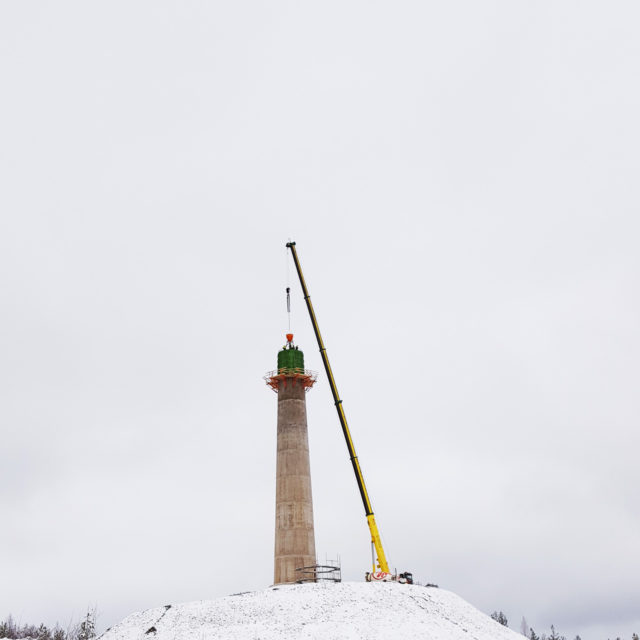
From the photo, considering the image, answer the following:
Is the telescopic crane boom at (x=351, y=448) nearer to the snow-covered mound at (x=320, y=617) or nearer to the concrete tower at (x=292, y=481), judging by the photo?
the concrete tower at (x=292, y=481)

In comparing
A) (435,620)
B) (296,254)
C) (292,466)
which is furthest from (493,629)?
(296,254)

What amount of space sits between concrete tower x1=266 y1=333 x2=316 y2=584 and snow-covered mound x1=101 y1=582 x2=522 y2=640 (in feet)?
29.3

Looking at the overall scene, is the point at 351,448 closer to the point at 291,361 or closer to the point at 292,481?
the point at 292,481

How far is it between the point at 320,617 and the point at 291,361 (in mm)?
25731

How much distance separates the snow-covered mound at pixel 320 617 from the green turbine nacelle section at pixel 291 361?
20330 millimetres

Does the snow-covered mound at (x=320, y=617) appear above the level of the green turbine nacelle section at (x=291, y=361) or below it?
below

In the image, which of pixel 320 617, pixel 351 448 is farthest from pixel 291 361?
pixel 320 617

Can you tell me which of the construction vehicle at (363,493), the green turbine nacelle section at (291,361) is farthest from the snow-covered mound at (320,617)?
the green turbine nacelle section at (291,361)

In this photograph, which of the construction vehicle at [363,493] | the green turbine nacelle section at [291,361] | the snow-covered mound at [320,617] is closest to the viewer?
the snow-covered mound at [320,617]

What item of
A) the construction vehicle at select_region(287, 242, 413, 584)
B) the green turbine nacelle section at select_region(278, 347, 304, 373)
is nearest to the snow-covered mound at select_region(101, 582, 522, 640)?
the construction vehicle at select_region(287, 242, 413, 584)

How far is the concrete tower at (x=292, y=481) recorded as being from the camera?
5384cm

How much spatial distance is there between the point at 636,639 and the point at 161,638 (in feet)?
275

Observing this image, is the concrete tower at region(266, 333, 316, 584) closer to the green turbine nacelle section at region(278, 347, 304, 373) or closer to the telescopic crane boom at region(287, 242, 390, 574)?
the green turbine nacelle section at region(278, 347, 304, 373)

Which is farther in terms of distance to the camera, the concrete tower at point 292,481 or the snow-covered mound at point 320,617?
the concrete tower at point 292,481
